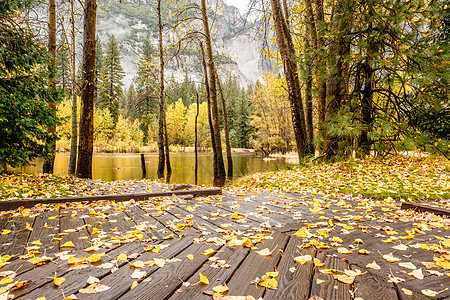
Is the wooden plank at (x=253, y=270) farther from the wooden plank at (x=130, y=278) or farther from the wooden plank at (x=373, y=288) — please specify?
the wooden plank at (x=373, y=288)

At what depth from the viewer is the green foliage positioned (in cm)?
507

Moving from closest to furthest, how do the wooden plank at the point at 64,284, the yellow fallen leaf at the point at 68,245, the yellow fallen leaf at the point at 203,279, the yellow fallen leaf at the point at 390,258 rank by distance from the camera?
1. the wooden plank at the point at 64,284
2. the yellow fallen leaf at the point at 203,279
3. the yellow fallen leaf at the point at 390,258
4. the yellow fallen leaf at the point at 68,245

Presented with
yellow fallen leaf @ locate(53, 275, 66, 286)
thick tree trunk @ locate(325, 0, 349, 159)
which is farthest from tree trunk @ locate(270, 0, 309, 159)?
yellow fallen leaf @ locate(53, 275, 66, 286)

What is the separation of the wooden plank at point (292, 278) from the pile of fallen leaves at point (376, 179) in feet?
9.51

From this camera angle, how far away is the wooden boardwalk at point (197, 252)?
1.36 metres

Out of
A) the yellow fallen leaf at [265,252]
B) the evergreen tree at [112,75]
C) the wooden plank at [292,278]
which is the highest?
the evergreen tree at [112,75]

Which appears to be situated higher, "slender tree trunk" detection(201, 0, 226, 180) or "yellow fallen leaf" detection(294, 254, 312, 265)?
"slender tree trunk" detection(201, 0, 226, 180)

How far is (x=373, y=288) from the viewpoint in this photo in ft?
4.57

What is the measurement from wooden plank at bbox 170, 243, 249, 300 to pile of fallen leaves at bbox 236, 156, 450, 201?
10.3ft

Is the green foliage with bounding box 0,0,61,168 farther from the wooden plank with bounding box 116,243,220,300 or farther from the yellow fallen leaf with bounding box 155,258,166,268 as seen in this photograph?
the wooden plank with bounding box 116,243,220,300

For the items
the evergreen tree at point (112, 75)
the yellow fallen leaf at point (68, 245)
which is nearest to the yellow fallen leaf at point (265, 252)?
the yellow fallen leaf at point (68, 245)

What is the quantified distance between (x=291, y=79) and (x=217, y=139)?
175 inches

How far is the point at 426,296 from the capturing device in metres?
1.31

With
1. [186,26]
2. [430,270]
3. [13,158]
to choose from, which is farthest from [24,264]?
[186,26]
